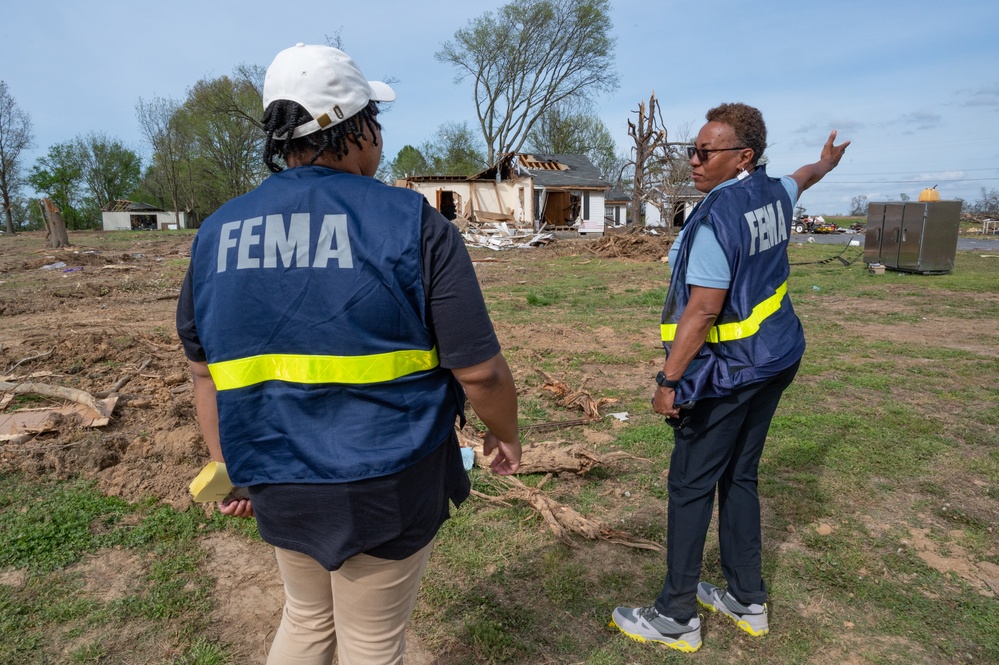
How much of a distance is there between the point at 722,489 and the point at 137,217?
2715 inches

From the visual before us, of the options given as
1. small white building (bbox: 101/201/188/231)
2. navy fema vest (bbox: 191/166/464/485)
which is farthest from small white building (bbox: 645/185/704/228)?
small white building (bbox: 101/201/188/231)

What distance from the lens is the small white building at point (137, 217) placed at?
2219 inches

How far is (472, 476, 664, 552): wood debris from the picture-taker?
3240 mm

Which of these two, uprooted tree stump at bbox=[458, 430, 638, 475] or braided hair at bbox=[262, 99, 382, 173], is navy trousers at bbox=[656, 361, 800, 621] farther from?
braided hair at bbox=[262, 99, 382, 173]

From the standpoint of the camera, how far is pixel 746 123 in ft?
7.86

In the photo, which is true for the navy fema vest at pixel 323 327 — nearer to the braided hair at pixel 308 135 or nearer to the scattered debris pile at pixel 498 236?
the braided hair at pixel 308 135

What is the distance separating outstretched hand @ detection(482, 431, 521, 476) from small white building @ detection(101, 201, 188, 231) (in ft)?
195

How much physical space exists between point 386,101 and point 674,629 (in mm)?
2268

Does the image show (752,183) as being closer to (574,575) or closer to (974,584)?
(574,575)

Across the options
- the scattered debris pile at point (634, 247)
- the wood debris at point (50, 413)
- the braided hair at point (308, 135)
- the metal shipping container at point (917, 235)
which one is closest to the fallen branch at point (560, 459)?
the braided hair at point (308, 135)

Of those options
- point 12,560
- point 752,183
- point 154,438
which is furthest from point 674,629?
point 154,438

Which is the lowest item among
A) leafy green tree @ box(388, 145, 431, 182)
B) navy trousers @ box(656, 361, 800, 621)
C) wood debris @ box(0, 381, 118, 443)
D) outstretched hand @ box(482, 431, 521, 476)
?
wood debris @ box(0, 381, 118, 443)

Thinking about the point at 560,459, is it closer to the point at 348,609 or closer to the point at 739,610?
the point at 739,610

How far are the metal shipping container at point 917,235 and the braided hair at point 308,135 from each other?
54.0ft
